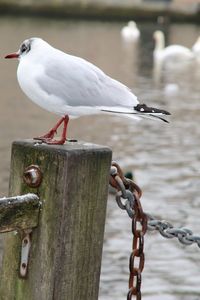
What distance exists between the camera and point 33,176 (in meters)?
2.44

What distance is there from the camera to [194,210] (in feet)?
27.8

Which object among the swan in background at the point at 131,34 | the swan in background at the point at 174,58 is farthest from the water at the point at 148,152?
the swan in background at the point at 131,34

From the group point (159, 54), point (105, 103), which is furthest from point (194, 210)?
point (159, 54)

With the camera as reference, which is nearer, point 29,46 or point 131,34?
point 29,46

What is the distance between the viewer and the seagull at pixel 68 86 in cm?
291

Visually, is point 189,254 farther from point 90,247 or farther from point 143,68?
point 143,68

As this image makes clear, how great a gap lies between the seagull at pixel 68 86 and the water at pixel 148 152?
3236mm

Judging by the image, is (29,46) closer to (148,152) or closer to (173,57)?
(148,152)

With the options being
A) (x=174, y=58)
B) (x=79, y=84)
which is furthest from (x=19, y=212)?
(x=174, y=58)

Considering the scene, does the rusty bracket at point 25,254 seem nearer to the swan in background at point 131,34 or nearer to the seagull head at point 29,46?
the seagull head at point 29,46

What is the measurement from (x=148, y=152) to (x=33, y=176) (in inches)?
361

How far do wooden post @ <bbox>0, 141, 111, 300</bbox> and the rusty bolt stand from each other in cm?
1

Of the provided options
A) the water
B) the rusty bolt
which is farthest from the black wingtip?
the water

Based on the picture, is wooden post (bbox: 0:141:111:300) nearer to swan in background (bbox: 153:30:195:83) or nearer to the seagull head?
the seagull head
